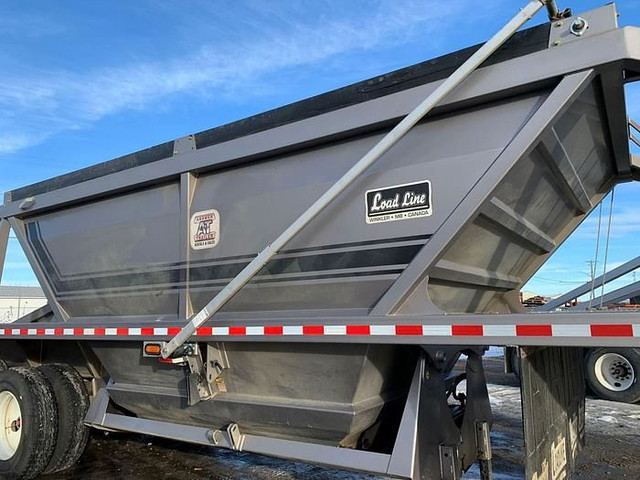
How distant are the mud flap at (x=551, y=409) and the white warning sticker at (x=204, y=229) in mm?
2093

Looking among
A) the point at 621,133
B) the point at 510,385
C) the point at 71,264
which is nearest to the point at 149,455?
the point at 71,264

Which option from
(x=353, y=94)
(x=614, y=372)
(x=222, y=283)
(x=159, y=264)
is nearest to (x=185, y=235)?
(x=159, y=264)

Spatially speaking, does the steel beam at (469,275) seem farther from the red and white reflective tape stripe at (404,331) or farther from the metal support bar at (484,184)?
the red and white reflective tape stripe at (404,331)

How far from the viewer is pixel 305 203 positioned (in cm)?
316

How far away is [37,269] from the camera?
4.95m

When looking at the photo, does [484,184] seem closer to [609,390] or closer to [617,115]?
[617,115]

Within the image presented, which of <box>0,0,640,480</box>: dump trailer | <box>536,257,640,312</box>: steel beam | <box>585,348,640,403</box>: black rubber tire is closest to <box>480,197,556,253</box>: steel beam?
<box>0,0,640,480</box>: dump trailer

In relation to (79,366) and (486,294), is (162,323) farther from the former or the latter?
(486,294)

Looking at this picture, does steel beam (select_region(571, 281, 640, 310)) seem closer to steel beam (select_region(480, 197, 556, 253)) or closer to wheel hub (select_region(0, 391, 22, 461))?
steel beam (select_region(480, 197, 556, 253))

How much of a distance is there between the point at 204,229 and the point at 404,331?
1675mm

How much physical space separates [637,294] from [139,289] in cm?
648

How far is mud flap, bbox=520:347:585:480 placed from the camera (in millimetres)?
2641

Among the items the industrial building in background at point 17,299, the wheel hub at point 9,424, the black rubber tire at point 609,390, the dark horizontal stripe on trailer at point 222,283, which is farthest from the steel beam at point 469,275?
the industrial building in background at point 17,299

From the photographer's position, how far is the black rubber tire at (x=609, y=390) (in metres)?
7.14
